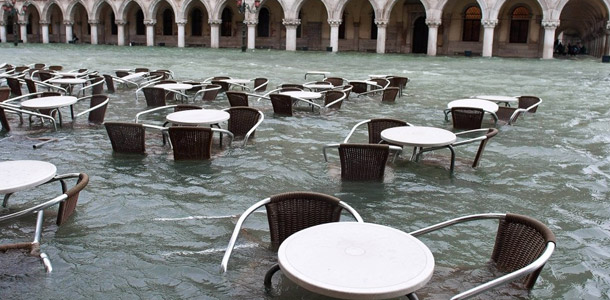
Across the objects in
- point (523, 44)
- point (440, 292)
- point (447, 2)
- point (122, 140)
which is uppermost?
point (447, 2)

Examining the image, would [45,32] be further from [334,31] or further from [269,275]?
[269,275]

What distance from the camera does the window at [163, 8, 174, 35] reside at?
39.8 meters

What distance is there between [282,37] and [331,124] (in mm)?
28244

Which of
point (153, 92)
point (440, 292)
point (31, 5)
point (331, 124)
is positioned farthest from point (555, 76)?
point (31, 5)

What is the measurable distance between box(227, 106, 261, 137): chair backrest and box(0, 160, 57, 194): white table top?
334 centimetres

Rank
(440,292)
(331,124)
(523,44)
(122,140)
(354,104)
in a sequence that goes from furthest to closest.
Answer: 1. (523,44)
2. (354,104)
3. (331,124)
4. (122,140)
5. (440,292)

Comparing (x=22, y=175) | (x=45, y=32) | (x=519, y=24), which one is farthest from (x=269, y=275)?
(x=45, y=32)

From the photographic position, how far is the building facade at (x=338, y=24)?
29922mm

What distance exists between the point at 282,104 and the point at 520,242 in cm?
672

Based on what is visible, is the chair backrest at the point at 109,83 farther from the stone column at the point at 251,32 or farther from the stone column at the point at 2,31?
the stone column at the point at 2,31

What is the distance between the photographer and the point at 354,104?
1161cm

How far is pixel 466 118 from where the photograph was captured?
8.73 meters

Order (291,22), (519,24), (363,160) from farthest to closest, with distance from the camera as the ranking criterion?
(291,22) → (519,24) → (363,160)

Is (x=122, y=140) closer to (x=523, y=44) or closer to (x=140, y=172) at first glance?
(x=140, y=172)
